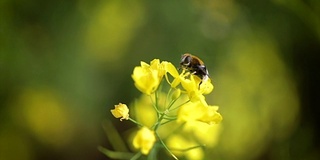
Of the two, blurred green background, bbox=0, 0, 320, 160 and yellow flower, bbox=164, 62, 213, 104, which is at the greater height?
blurred green background, bbox=0, 0, 320, 160

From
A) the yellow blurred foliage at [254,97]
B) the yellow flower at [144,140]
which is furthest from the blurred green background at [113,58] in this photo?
the yellow flower at [144,140]

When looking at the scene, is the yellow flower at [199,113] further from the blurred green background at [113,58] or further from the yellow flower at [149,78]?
the blurred green background at [113,58]

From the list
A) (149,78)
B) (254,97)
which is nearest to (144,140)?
(149,78)

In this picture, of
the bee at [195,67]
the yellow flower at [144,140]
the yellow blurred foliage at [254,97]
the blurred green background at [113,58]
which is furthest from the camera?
the blurred green background at [113,58]

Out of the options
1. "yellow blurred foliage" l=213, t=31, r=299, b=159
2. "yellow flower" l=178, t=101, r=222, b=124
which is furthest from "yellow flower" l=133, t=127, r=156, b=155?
"yellow blurred foliage" l=213, t=31, r=299, b=159

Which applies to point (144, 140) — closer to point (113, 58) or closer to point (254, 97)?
point (254, 97)

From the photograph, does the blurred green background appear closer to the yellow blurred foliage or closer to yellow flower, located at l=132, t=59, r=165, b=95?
the yellow blurred foliage

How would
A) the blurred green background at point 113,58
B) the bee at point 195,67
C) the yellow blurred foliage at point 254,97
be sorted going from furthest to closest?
the blurred green background at point 113,58, the yellow blurred foliage at point 254,97, the bee at point 195,67
